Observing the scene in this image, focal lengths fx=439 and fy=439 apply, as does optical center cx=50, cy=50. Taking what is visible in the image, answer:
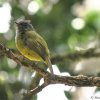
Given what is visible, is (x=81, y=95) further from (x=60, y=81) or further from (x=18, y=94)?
(x=60, y=81)

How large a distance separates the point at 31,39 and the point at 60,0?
2.70 m

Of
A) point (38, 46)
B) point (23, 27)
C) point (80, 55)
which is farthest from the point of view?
point (80, 55)

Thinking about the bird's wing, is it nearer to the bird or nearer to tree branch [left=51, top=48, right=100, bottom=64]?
the bird

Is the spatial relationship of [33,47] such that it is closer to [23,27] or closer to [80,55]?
[23,27]

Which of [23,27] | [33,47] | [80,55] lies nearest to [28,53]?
[33,47]

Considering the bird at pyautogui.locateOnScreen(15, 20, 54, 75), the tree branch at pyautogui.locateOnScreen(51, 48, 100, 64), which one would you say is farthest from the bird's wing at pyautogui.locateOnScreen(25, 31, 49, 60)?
the tree branch at pyautogui.locateOnScreen(51, 48, 100, 64)

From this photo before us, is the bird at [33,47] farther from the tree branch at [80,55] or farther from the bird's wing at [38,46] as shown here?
the tree branch at [80,55]

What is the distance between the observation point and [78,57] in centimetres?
607

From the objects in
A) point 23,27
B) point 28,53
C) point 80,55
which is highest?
point 80,55

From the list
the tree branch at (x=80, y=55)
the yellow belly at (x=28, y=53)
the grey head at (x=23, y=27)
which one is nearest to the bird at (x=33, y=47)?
the yellow belly at (x=28, y=53)

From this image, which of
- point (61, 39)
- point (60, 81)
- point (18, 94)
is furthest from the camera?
point (61, 39)

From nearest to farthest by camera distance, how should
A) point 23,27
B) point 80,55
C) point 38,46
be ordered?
point 38,46 → point 23,27 → point 80,55

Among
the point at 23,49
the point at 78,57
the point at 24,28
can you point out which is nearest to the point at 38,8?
the point at 78,57

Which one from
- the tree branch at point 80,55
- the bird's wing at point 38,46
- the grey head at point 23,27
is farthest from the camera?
the tree branch at point 80,55
